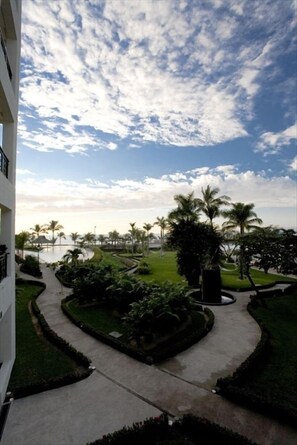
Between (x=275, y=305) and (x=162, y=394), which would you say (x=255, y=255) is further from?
(x=162, y=394)

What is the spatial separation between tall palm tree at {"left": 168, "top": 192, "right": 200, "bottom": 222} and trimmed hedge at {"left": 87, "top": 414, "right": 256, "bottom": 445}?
736 inches

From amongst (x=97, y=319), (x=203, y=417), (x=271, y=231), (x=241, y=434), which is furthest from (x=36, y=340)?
(x=271, y=231)

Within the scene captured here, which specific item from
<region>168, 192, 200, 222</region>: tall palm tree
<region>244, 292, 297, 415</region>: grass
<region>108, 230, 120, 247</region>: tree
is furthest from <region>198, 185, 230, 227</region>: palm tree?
<region>108, 230, 120, 247</region>: tree

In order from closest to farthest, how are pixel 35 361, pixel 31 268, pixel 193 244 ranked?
pixel 35 361
pixel 193 244
pixel 31 268

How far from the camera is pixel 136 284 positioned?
17328 mm

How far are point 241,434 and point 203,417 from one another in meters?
1.02

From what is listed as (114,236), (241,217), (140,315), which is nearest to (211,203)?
(241,217)

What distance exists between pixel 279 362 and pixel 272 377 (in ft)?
4.50

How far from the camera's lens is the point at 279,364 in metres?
10.2

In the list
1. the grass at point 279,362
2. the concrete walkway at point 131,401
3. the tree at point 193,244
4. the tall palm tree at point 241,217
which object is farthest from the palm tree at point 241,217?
the concrete walkway at point 131,401

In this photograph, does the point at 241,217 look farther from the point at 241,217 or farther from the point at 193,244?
the point at 193,244

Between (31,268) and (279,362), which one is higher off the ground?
(31,268)

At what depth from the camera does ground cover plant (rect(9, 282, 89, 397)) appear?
8.62 metres

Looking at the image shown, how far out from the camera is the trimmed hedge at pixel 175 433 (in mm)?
6082
